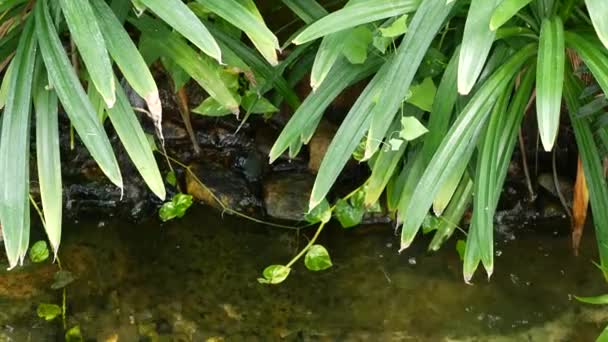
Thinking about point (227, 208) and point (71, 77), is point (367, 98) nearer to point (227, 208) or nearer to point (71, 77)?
point (71, 77)

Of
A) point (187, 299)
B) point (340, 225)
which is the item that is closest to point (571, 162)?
point (340, 225)

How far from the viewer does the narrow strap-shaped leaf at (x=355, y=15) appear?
1.43 meters

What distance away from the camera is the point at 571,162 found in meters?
2.31

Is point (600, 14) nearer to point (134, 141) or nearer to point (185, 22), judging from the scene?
point (185, 22)

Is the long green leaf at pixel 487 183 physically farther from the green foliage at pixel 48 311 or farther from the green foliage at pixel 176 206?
the green foliage at pixel 48 311

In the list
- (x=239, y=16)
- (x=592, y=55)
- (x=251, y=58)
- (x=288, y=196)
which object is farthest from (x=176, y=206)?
(x=592, y=55)

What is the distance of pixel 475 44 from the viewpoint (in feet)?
4.41

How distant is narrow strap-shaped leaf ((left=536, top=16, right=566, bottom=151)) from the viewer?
4.31 ft

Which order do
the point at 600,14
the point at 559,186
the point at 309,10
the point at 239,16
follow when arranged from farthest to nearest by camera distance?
the point at 559,186 < the point at 309,10 < the point at 239,16 < the point at 600,14

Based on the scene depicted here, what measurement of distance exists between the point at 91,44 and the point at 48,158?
265mm

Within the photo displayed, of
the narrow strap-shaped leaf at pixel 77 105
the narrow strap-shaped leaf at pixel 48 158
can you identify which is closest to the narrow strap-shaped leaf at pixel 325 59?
the narrow strap-shaped leaf at pixel 77 105

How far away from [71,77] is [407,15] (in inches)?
27.7

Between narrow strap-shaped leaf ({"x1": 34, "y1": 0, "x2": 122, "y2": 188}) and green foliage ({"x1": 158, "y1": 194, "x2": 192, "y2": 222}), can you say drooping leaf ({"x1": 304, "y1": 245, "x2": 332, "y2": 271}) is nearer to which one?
green foliage ({"x1": 158, "y1": 194, "x2": 192, "y2": 222})

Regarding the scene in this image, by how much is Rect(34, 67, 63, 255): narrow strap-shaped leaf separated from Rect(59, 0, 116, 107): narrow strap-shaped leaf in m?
0.17
